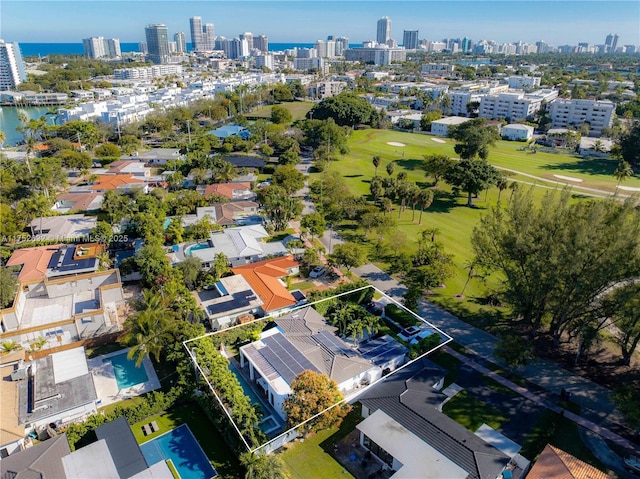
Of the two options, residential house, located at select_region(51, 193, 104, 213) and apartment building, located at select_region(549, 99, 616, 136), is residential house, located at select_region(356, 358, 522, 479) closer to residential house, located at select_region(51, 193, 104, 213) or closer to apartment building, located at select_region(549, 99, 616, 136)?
residential house, located at select_region(51, 193, 104, 213)

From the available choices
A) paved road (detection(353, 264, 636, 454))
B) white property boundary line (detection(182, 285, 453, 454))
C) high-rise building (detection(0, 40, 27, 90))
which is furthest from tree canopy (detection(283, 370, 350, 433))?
high-rise building (detection(0, 40, 27, 90))

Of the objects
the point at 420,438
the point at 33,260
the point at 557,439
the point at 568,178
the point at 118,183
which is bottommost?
the point at 557,439

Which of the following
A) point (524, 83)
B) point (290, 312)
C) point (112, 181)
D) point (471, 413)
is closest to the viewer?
point (471, 413)

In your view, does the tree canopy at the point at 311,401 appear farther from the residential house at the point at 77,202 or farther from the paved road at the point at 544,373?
the residential house at the point at 77,202

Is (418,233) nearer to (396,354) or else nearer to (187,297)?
(396,354)

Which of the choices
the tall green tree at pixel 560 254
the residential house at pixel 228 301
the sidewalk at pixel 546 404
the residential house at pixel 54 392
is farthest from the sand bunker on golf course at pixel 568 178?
the residential house at pixel 54 392

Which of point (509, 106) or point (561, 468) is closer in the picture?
point (561, 468)

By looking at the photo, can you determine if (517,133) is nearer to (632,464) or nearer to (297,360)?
(632,464)

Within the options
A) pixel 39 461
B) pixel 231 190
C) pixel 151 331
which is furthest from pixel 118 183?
pixel 39 461
